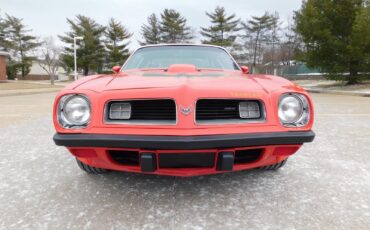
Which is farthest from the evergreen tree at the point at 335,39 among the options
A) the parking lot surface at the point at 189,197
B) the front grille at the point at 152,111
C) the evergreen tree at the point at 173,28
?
the evergreen tree at the point at 173,28

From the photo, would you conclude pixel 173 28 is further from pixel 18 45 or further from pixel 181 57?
pixel 181 57

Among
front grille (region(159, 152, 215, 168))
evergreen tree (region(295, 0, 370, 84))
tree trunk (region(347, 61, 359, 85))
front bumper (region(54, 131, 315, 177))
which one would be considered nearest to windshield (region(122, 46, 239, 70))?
front bumper (region(54, 131, 315, 177))

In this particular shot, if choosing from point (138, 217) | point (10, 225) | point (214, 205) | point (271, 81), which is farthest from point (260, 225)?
point (10, 225)

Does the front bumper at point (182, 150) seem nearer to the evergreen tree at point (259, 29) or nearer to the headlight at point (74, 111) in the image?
the headlight at point (74, 111)

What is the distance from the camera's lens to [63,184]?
252cm

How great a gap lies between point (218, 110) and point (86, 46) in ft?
145

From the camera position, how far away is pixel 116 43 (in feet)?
152

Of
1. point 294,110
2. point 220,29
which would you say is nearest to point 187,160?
point 294,110

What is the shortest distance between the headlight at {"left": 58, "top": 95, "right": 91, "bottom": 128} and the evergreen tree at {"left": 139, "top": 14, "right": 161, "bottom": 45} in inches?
1848

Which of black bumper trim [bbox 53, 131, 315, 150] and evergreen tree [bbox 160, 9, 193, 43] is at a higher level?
evergreen tree [bbox 160, 9, 193, 43]

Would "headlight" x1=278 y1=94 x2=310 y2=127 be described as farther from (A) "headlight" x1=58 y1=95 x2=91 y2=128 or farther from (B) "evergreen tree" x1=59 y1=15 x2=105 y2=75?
(B) "evergreen tree" x1=59 y1=15 x2=105 y2=75

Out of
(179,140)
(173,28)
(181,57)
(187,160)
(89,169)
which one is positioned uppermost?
(173,28)

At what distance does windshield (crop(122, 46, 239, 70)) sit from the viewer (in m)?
3.27

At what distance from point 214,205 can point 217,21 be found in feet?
142
